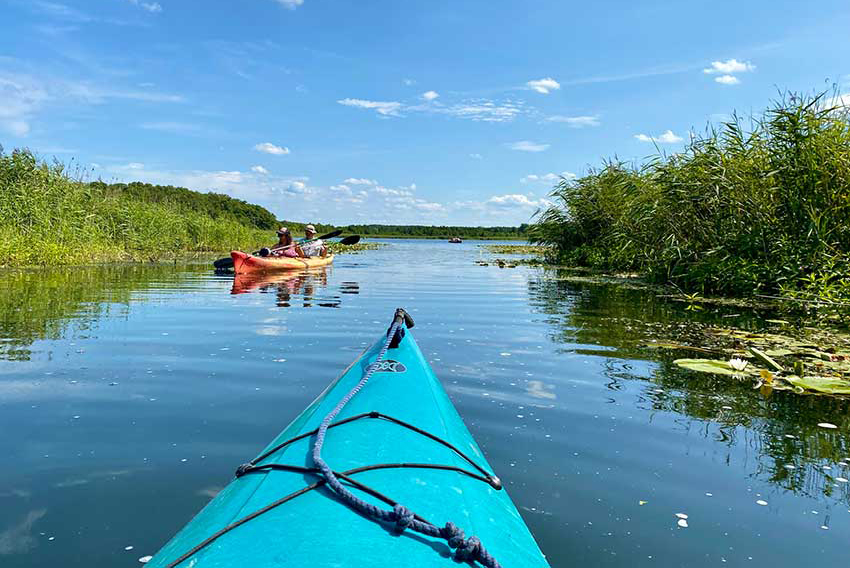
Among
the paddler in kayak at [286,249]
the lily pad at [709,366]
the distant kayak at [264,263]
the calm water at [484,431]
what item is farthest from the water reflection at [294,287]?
the lily pad at [709,366]

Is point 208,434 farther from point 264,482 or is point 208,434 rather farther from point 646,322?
point 646,322

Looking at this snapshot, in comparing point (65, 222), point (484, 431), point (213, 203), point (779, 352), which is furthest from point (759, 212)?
point (213, 203)

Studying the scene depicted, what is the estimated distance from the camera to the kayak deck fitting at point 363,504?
1.60m

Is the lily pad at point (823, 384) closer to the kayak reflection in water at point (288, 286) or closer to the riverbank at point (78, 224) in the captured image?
the kayak reflection in water at point (288, 286)

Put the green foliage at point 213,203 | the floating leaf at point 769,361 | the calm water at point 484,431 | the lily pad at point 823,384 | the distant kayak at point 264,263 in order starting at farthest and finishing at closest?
the green foliage at point 213,203 → the distant kayak at point 264,263 → the floating leaf at point 769,361 → the lily pad at point 823,384 → the calm water at point 484,431

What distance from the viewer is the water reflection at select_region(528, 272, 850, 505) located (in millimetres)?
3371

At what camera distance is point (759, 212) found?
9.91 meters

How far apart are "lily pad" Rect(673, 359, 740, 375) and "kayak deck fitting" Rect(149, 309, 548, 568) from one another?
3.63m

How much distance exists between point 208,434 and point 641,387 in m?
3.46

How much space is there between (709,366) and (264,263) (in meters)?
13.1

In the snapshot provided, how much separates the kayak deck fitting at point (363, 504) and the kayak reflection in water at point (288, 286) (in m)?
7.94

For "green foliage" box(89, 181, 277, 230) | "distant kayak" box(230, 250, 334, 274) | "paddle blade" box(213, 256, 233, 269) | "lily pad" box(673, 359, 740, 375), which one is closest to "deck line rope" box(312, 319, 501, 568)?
"lily pad" box(673, 359, 740, 375)

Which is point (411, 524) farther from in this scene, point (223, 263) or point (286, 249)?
point (286, 249)

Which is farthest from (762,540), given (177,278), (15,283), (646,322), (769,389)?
(177,278)
